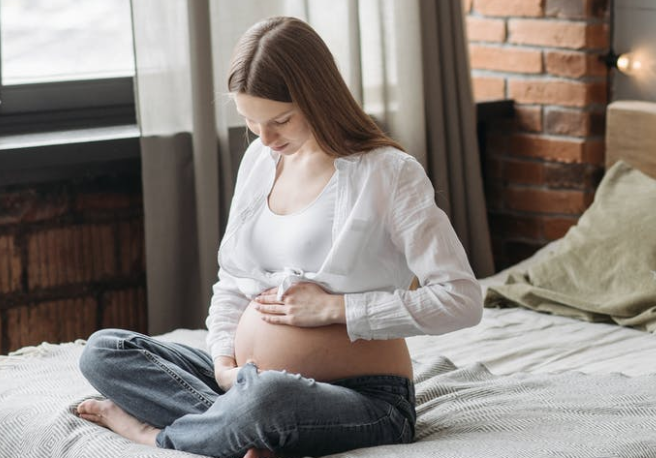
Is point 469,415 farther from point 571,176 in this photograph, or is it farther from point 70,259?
point 571,176

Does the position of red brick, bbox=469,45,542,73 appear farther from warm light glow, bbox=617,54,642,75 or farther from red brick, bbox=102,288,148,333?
red brick, bbox=102,288,148,333

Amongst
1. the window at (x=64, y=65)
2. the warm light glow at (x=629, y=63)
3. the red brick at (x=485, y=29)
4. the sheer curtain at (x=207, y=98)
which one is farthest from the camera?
the red brick at (x=485, y=29)

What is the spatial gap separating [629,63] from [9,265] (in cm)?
175

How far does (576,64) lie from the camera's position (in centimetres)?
310

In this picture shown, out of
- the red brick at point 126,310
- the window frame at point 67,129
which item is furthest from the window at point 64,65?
the red brick at point 126,310

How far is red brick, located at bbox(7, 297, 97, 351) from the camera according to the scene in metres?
2.73

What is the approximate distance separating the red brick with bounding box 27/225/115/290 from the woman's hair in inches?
46.8

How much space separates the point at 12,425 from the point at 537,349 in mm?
1120

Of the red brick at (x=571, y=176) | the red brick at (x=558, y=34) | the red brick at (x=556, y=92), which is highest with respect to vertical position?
the red brick at (x=558, y=34)

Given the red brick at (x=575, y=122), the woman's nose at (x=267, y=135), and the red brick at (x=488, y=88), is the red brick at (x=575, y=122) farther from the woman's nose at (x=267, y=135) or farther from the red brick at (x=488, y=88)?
the woman's nose at (x=267, y=135)

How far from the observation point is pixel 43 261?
8.98 ft

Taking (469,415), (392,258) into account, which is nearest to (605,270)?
(469,415)

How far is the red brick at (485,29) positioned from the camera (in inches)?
128

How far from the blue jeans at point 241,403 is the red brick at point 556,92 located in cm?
161
